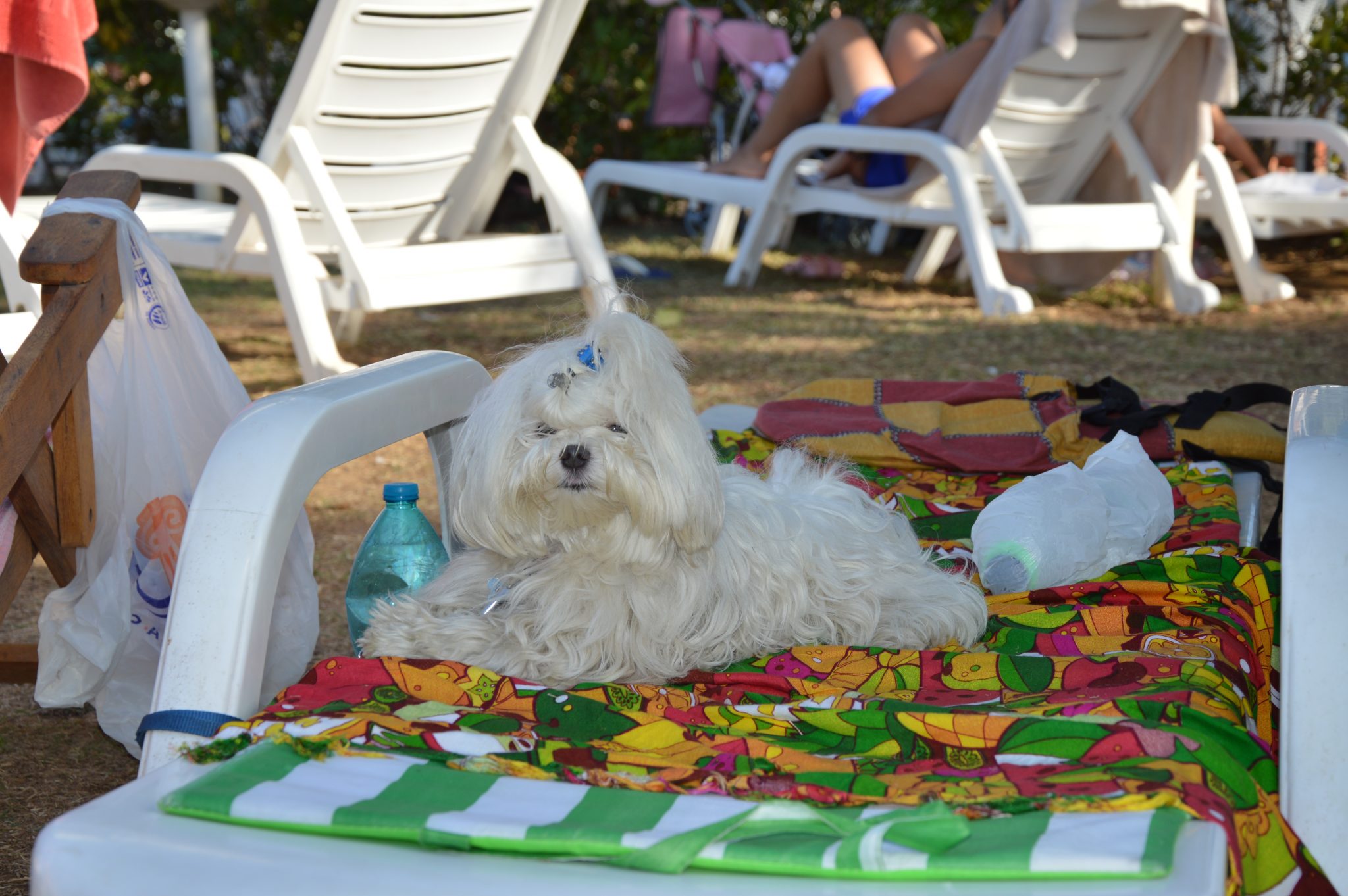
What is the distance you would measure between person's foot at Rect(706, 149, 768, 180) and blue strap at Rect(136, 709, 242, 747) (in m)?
5.71

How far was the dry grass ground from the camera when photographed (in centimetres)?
409

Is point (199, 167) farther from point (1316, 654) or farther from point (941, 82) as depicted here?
point (1316, 654)

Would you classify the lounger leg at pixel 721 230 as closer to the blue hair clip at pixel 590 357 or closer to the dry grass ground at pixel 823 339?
the dry grass ground at pixel 823 339

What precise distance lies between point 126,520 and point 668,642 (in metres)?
0.99

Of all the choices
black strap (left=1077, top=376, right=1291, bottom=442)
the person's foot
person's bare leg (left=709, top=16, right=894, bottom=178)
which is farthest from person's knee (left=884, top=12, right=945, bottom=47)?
black strap (left=1077, top=376, right=1291, bottom=442)

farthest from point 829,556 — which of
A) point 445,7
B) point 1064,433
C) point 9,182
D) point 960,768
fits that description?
point 445,7

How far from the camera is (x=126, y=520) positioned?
7.23 feet

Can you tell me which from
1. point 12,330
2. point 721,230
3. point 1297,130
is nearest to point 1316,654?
point 12,330

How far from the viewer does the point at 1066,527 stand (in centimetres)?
230

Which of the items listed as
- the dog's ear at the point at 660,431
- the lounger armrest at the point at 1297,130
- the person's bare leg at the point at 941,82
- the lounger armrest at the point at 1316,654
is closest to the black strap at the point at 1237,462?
the lounger armrest at the point at 1316,654

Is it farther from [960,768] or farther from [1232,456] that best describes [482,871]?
[1232,456]

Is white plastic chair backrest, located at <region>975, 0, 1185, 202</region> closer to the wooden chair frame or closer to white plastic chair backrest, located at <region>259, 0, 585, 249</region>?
white plastic chair backrest, located at <region>259, 0, 585, 249</region>

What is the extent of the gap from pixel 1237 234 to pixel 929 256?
1631 mm

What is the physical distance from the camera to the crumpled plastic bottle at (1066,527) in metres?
2.28
